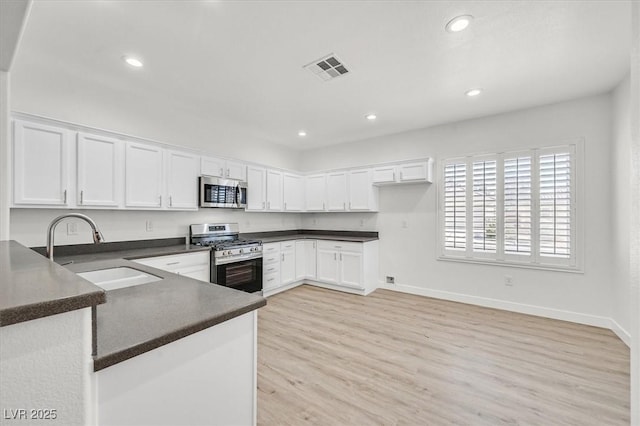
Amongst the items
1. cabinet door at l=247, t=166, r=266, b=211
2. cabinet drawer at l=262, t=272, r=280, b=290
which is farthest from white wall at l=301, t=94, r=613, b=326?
cabinet drawer at l=262, t=272, r=280, b=290

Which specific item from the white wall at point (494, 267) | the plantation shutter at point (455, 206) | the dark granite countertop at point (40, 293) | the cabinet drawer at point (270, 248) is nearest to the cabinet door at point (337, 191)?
the white wall at point (494, 267)

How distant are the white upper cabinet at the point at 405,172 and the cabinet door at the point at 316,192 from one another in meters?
1.08

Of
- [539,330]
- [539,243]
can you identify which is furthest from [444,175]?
[539,330]

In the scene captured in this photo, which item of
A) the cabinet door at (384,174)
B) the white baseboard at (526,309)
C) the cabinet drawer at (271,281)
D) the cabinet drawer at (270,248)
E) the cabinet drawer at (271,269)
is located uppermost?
the cabinet door at (384,174)

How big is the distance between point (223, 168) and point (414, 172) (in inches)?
117

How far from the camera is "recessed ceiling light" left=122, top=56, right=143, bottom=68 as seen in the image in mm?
2523

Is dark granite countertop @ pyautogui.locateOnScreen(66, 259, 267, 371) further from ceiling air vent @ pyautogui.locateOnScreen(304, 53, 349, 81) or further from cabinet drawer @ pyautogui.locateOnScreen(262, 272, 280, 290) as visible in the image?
cabinet drawer @ pyautogui.locateOnScreen(262, 272, 280, 290)

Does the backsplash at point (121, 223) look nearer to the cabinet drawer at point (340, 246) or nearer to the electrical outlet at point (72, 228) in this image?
the electrical outlet at point (72, 228)

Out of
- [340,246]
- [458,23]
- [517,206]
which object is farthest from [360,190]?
[458,23]

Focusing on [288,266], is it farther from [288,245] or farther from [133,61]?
[133,61]

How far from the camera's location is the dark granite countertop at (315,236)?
4628 millimetres

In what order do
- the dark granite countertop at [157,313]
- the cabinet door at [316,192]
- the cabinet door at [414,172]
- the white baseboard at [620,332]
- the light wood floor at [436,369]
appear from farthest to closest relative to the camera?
the cabinet door at [316,192], the cabinet door at [414,172], the white baseboard at [620,332], the light wood floor at [436,369], the dark granite countertop at [157,313]

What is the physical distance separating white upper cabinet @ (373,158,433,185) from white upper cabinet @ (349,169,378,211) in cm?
16

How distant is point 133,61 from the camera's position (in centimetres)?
257
